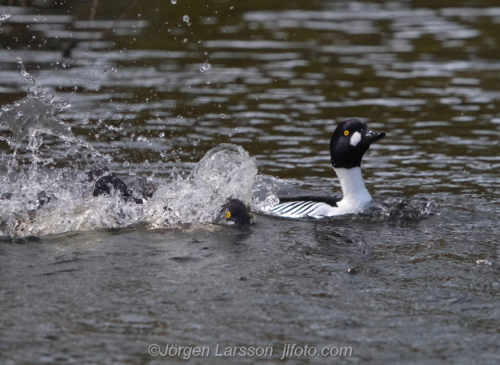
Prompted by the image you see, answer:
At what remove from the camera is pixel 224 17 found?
59.1ft

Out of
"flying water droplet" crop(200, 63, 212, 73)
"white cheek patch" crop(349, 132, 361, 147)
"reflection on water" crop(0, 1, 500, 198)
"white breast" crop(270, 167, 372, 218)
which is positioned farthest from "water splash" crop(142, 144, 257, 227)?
"flying water droplet" crop(200, 63, 212, 73)

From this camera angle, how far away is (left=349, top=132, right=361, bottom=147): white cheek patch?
27.7 ft

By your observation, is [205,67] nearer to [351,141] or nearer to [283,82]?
[283,82]

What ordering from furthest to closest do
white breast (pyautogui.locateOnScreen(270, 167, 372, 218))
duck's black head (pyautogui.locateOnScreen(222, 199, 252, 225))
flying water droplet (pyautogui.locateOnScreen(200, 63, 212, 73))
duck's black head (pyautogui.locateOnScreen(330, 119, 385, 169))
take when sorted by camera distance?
flying water droplet (pyautogui.locateOnScreen(200, 63, 212, 73)) → duck's black head (pyautogui.locateOnScreen(330, 119, 385, 169)) → white breast (pyautogui.locateOnScreen(270, 167, 372, 218)) → duck's black head (pyautogui.locateOnScreen(222, 199, 252, 225))

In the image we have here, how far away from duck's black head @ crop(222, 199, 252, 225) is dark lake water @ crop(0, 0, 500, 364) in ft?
0.42

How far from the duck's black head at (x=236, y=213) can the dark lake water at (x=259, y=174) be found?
127mm

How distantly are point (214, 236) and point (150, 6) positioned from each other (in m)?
11.8

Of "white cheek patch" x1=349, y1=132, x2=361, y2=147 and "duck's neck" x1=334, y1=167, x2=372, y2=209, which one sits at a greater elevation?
"white cheek patch" x1=349, y1=132, x2=361, y2=147

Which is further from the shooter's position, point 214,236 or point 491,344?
point 214,236

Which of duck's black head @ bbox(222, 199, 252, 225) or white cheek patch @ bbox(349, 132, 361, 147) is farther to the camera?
white cheek patch @ bbox(349, 132, 361, 147)

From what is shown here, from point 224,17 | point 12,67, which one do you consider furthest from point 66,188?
point 224,17

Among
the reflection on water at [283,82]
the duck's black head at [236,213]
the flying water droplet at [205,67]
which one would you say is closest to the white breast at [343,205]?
the duck's black head at [236,213]

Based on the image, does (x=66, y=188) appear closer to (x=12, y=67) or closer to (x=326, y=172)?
(x=326, y=172)

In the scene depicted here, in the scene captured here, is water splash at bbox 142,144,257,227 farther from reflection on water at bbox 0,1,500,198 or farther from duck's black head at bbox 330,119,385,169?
reflection on water at bbox 0,1,500,198
